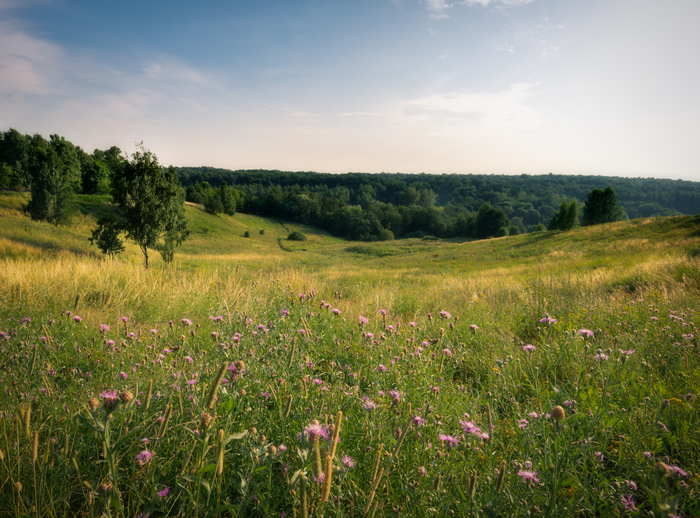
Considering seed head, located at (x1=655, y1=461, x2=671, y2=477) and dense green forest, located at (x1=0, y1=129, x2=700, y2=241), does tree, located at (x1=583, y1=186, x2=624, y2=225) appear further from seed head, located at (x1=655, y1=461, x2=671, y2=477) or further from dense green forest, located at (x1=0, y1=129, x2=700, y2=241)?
seed head, located at (x1=655, y1=461, x2=671, y2=477)

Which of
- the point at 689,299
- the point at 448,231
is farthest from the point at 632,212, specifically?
the point at 689,299

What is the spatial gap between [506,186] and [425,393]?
586 ft

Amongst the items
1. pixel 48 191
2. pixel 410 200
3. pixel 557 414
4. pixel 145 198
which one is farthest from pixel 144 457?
pixel 410 200

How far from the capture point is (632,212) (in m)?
134

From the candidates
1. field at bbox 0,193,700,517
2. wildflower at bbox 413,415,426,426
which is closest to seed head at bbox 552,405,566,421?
field at bbox 0,193,700,517

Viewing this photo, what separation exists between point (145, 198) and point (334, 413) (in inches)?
760

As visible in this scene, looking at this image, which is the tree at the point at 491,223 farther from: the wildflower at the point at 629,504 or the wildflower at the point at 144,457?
the wildflower at the point at 144,457

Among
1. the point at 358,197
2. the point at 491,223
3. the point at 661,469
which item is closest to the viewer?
the point at 661,469

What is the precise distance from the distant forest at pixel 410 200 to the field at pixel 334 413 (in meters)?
73.3

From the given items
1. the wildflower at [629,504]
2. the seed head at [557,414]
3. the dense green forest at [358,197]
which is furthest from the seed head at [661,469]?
the dense green forest at [358,197]

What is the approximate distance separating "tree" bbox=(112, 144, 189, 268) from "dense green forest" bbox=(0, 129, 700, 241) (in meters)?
0.69

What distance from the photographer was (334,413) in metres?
2.15

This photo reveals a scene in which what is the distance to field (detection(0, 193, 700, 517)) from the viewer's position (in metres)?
1.44

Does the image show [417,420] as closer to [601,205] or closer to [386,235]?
[601,205]
